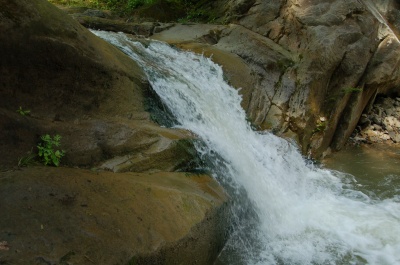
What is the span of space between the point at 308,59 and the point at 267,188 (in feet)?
12.3

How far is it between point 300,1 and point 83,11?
538cm

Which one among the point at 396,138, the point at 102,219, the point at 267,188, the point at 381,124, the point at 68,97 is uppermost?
the point at 381,124

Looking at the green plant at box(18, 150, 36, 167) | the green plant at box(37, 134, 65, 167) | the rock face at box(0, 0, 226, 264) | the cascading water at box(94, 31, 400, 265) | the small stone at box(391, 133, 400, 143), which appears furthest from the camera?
the small stone at box(391, 133, 400, 143)

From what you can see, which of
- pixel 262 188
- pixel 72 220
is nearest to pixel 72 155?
pixel 72 220

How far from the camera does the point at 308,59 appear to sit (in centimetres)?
812

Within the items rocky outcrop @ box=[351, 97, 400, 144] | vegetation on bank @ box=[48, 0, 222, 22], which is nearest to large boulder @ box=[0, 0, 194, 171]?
vegetation on bank @ box=[48, 0, 222, 22]

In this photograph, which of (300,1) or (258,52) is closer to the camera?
(258,52)

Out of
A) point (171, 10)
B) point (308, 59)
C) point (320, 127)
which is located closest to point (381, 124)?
point (320, 127)

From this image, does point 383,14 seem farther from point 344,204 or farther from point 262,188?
point 262,188

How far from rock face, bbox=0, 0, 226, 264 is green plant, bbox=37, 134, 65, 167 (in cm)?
7

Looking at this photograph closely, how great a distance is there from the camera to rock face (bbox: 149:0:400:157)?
7762 millimetres

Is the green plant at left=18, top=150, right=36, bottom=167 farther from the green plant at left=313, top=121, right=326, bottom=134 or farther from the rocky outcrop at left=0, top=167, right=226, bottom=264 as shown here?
the green plant at left=313, top=121, right=326, bottom=134

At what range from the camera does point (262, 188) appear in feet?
18.2

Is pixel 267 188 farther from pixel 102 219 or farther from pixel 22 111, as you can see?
pixel 22 111
